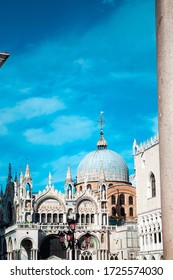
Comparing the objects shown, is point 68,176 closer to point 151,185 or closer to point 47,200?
point 47,200

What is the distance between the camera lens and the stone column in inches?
248

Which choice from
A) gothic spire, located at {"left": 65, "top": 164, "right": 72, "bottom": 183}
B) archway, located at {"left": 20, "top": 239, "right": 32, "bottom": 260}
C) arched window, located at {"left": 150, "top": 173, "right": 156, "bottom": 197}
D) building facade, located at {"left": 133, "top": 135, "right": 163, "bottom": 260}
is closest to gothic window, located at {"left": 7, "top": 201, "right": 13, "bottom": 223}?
archway, located at {"left": 20, "top": 239, "right": 32, "bottom": 260}

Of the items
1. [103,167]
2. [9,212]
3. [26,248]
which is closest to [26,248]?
[26,248]

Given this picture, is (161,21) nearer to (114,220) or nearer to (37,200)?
(37,200)

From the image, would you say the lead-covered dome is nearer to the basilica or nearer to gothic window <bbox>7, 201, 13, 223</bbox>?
the basilica

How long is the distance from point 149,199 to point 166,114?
126 feet

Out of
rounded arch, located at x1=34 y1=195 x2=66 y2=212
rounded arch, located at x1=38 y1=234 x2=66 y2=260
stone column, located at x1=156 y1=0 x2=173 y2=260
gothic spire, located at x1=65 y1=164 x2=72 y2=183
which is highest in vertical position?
gothic spire, located at x1=65 y1=164 x2=72 y2=183

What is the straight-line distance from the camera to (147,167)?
4453 centimetres

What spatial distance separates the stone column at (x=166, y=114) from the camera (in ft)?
20.6

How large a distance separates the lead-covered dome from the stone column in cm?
6250

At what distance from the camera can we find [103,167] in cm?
7000

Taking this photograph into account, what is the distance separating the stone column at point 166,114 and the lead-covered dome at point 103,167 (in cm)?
6250

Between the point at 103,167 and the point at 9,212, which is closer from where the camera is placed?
the point at 9,212

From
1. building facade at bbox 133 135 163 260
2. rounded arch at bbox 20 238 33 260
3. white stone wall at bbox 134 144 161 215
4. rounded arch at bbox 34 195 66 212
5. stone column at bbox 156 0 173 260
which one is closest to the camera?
stone column at bbox 156 0 173 260
